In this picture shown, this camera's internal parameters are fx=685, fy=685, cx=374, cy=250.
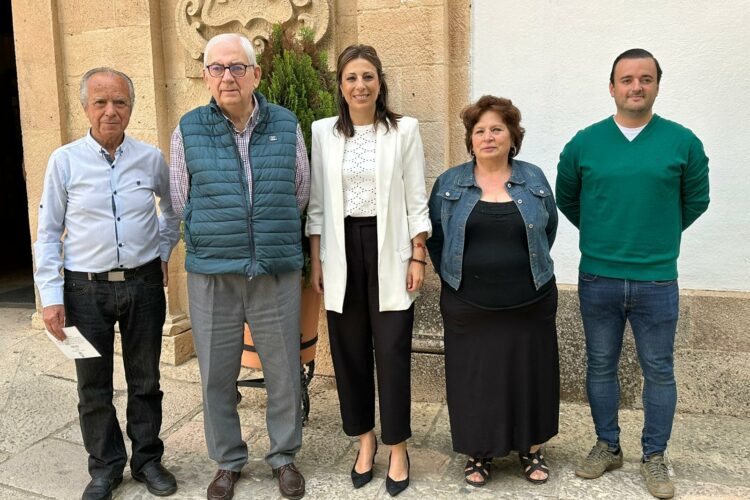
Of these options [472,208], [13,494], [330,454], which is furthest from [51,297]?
[472,208]

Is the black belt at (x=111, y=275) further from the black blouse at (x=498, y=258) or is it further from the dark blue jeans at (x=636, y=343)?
the dark blue jeans at (x=636, y=343)

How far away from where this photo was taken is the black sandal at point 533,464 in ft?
10.9

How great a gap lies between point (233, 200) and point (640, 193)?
180cm

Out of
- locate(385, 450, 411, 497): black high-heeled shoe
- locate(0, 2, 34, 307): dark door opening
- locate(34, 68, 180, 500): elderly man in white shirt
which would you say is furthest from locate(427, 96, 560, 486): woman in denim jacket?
locate(0, 2, 34, 307): dark door opening

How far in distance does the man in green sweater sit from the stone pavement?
0.24 m

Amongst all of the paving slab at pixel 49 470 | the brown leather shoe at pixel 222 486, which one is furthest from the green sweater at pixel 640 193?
the paving slab at pixel 49 470

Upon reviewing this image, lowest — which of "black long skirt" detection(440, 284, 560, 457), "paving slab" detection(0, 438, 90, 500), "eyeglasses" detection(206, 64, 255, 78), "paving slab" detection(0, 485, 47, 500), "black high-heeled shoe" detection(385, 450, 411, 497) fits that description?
"paving slab" detection(0, 485, 47, 500)

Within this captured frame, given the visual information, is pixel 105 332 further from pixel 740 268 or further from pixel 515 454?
pixel 740 268

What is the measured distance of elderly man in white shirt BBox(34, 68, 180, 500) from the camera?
303 centimetres

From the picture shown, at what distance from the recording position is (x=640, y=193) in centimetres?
304

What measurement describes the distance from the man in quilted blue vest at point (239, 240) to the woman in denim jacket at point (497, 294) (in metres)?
0.74

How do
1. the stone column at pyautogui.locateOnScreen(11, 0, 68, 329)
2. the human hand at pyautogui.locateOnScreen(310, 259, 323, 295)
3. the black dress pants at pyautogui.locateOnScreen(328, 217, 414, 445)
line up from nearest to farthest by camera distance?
the black dress pants at pyautogui.locateOnScreen(328, 217, 414, 445)
the human hand at pyautogui.locateOnScreen(310, 259, 323, 295)
the stone column at pyautogui.locateOnScreen(11, 0, 68, 329)

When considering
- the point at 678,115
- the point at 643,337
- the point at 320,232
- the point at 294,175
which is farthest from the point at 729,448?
the point at 294,175

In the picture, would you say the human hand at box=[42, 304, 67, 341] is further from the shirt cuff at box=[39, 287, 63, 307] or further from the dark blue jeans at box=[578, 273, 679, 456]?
the dark blue jeans at box=[578, 273, 679, 456]
